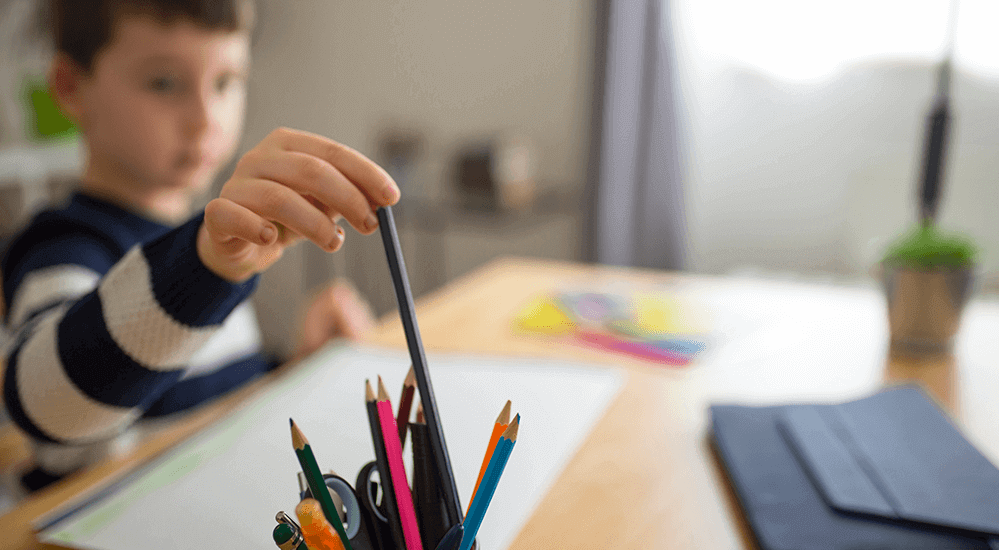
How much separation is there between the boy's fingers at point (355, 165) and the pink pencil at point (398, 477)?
8cm

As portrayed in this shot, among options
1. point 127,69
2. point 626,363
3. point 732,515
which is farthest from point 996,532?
point 127,69

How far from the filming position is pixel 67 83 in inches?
29.5

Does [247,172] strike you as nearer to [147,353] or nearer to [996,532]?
[147,353]

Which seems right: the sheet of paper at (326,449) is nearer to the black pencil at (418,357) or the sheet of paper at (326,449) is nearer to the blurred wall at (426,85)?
the black pencil at (418,357)

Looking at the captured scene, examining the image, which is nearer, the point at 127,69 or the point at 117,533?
the point at 117,533

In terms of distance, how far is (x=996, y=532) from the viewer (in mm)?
378

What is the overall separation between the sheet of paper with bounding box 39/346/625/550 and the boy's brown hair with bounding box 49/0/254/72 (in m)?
0.37

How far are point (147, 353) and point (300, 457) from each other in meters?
0.20

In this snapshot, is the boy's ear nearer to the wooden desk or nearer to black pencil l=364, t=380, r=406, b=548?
the wooden desk

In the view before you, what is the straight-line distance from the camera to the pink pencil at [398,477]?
0.29m

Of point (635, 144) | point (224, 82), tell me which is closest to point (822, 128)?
point (635, 144)

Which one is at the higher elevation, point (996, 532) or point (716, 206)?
point (996, 532)

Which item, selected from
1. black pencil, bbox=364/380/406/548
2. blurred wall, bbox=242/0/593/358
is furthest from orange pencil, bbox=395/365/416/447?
blurred wall, bbox=242/0/593/358

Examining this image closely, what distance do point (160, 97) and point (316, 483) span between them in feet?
1.92
